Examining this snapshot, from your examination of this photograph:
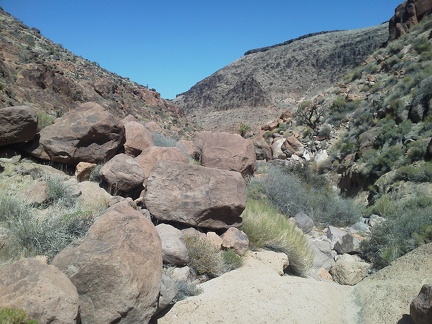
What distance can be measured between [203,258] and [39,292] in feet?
Answer: 8.41

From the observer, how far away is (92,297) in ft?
10.6

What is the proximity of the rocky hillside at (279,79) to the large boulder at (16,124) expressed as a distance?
146ft

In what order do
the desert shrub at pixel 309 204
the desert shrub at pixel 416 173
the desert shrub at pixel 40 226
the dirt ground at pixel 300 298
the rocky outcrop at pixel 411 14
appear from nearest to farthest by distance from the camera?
the desert shrub at pixel 40 226 < the dirt ground at pixel 300 298 < the desert shrub at pixel 309 204 < the desert shrub at pixel 416 173 < the rocky outcrop at pixel 411 14

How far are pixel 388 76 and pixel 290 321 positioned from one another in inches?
767

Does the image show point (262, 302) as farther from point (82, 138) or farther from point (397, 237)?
point (82, 138)

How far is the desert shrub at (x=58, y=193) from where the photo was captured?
5273mm

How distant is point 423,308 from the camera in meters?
3.72

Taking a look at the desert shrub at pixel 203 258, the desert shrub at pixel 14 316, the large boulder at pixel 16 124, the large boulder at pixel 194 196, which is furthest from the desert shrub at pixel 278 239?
the desert shrub at pixel 14 316

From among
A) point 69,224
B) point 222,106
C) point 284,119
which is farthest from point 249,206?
point 222,106

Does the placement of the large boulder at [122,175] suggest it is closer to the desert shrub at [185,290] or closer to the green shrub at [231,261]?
the green shrub at [231,261]

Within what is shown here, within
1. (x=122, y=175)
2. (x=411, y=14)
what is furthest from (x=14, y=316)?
(x=411, y=14)

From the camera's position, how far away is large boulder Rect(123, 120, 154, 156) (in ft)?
25.9

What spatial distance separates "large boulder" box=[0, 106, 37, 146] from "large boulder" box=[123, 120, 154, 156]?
5.92ft

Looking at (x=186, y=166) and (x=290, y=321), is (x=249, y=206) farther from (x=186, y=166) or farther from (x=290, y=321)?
(x=290, y=321)
